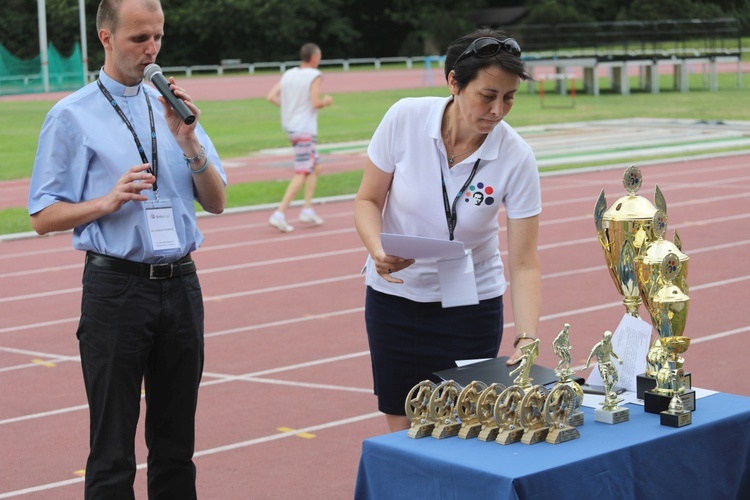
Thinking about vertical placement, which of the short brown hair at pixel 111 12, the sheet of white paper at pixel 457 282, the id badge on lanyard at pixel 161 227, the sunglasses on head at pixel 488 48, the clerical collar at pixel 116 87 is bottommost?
the sheet of white paper at pixel 457 282

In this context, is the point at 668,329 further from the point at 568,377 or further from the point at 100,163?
the point at 100,163

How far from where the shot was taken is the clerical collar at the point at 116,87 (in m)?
4.18

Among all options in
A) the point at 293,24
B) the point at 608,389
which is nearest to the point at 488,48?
the point at 608,389

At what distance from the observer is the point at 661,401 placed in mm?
3799

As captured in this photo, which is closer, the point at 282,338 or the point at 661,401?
the point at 661,401

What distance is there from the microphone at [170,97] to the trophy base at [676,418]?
181 cm

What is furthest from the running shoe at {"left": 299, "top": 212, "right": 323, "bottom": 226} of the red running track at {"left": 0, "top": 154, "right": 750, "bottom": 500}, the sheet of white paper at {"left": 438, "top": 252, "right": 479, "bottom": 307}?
the sheet of white paper at {"left": 438, "top": 252, "right": 479, "bottom": 307}

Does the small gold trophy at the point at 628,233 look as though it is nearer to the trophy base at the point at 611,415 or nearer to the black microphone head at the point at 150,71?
the trophy base at the point at 611,415

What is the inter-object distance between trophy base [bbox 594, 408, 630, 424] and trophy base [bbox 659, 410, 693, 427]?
0.12 metres

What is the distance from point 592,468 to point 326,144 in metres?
21.3

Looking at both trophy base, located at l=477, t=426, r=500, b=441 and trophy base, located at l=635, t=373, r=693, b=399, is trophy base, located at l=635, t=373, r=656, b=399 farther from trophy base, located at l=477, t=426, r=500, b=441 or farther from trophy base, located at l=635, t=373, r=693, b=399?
trophy base, located at l=477, t=426, r=500, b=441

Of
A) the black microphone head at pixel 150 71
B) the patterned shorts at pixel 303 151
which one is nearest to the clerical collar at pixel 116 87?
the black microphone head at pixel 150 71

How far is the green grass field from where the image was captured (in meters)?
17.8

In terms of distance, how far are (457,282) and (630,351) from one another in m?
0.65
